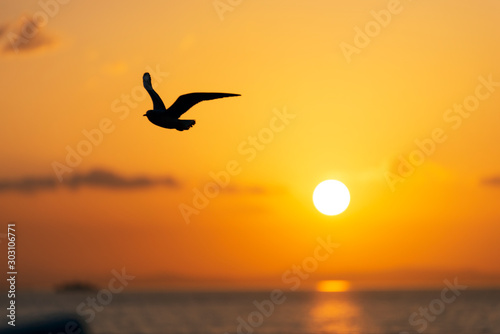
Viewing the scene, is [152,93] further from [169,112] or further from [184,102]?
[184,102]

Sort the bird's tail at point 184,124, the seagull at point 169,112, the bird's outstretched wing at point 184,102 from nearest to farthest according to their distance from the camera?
1. the bird's outstretched wing at point 184,102
2. the seagull at point 169,112
3. the bird's tail at point 184,124

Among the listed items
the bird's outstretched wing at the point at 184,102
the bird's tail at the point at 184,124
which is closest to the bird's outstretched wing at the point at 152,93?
the bird's outstretched wing at the point at 184,102

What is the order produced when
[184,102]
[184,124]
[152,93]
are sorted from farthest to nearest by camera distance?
[152,93] → [184,124] → [184,102]

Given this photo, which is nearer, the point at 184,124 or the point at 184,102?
the point at 184,102

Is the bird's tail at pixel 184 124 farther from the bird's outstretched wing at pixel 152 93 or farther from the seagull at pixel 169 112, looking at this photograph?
the bird's outstretched wing at pixel 152 93

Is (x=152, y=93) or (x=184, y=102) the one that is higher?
(x=152, y=93)

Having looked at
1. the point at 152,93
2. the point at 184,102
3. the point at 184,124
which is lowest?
the point at 184,124

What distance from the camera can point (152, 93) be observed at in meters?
26.2

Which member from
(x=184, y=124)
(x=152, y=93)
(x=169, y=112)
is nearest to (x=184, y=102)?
(x=169, y=112)

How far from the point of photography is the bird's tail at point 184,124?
2594 centimetres

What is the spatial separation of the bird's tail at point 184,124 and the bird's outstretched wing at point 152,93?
639 mm

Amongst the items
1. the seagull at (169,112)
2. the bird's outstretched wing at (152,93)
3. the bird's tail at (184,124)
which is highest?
the bird's outstretched wing at (152,93)

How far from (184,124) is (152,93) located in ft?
4.43

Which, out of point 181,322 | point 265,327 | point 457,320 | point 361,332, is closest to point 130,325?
point 181,322
